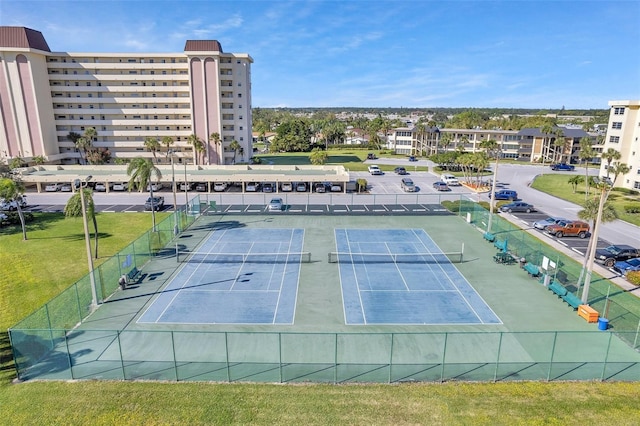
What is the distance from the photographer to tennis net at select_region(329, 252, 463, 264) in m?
30.2

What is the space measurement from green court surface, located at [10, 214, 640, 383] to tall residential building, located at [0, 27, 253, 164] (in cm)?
5878

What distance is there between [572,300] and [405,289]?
9588 millimetres

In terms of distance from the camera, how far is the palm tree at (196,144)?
72000mm

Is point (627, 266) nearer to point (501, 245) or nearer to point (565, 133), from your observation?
point (501, 245)

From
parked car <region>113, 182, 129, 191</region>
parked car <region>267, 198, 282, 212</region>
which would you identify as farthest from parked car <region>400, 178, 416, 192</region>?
parked car <region>113, 182, 129, 191</region>

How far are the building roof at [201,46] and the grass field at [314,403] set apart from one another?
68.7 metres

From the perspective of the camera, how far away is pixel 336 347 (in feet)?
51.3

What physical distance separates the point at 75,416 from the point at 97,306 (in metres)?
9.61

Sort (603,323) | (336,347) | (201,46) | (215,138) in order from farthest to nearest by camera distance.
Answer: (215,138)
(201,46)
(603,323)
(336,347)

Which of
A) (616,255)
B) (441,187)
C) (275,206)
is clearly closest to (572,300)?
(616,255)

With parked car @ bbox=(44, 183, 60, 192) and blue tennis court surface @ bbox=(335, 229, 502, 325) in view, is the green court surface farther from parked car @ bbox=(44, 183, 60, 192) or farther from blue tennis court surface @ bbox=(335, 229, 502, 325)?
parked car @ bbox=(44, 183, 60, 192)

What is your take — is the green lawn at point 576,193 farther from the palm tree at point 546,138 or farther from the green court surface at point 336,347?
the green court surface at point 336,347

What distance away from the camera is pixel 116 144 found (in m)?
78.5

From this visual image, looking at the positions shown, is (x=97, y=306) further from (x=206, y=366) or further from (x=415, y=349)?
(x=415, y=349)
